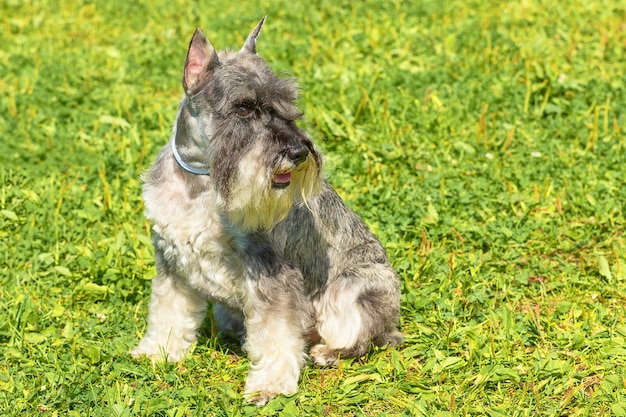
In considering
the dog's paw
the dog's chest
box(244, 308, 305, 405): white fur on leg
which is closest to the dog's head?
the dog's chest

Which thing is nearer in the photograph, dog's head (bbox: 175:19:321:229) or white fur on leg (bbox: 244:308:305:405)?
dog's head (bbox: 175:19:321:229)

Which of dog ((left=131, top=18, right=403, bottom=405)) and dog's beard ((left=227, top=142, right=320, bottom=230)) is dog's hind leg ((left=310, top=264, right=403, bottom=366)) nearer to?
dog ((left=131, top=18, right=403, bottom=405))

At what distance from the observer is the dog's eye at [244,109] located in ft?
14.4

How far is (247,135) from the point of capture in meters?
4.36

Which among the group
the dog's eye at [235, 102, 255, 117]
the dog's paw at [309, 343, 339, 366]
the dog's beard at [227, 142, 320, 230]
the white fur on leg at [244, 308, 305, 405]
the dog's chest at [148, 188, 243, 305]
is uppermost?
the dog's eye at [235, 102, 255, 117]

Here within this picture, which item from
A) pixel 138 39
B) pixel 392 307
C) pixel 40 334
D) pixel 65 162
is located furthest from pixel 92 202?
pixel 138 39

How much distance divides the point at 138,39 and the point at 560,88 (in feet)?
16.3

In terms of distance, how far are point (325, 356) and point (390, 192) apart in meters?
1.95

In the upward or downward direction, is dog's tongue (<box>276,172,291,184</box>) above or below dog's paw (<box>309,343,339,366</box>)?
above

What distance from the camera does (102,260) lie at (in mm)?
5875

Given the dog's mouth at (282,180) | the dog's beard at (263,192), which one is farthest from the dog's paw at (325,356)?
the dog's mouth at (282,180)

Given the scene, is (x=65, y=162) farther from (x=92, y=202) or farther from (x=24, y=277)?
(x=24, y=277)

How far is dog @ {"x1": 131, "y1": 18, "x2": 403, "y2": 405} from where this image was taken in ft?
14.4

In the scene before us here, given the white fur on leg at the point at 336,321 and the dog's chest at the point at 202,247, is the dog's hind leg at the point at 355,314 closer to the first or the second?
the white fur on leg at the point at 336,321
